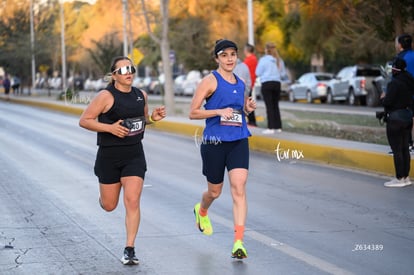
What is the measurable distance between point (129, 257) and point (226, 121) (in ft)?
4.86

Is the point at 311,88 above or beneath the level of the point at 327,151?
above

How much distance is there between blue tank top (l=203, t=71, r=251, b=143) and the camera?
804cm

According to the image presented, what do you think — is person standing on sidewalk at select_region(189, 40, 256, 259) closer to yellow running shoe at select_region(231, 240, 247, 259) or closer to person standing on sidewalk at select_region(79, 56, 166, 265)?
yellow running shoe at select_region(231, 240, 247, 259)

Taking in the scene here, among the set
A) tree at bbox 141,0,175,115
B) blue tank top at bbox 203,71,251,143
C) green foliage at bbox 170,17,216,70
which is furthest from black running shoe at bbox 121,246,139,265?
green foliage at bbox 170,17,216,70

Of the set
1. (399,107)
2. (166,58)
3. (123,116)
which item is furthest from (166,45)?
(123,116)

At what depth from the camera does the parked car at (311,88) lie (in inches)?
1667

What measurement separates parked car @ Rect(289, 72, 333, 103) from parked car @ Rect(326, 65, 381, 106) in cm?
132

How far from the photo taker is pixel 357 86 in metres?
37.7

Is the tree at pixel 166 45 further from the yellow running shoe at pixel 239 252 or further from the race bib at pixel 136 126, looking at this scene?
the yellow running shoe at pixel 239 252

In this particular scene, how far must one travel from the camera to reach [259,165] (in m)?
15.8

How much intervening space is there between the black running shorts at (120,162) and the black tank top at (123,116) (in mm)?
54

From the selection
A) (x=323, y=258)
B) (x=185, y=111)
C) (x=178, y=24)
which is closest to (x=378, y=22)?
(x=185, y=111)

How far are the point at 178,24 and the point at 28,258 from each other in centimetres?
5215

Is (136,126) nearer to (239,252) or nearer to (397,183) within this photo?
(239,252)
